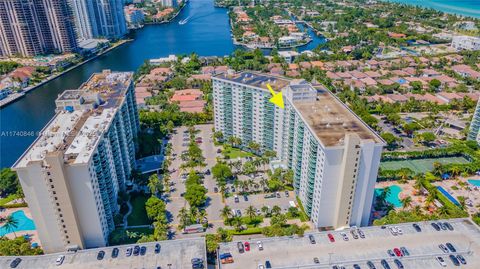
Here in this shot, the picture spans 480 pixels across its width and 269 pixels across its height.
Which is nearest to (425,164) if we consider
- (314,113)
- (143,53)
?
(314,113)

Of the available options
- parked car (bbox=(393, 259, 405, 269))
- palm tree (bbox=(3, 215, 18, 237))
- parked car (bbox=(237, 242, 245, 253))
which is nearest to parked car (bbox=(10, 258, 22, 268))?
palm tree (bbox=(3, 215, 18, 237))

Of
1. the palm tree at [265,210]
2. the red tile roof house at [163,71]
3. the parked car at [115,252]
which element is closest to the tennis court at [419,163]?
the palm tree at [265,210]

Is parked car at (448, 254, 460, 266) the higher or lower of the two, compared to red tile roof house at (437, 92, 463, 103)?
higher

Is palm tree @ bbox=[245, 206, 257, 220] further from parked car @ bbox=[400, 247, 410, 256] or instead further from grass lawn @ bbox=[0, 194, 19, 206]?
grass lawn @ bbox=[0, 194, 19, 206]

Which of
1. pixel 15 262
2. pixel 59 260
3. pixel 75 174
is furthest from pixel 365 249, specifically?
pixel 15 262

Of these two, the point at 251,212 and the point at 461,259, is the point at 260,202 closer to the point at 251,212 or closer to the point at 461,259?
the point at 251,212

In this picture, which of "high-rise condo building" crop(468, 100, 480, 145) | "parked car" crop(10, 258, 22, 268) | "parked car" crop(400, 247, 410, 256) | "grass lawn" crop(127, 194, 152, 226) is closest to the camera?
"parked car" crop(10, 258, 22, 268)
